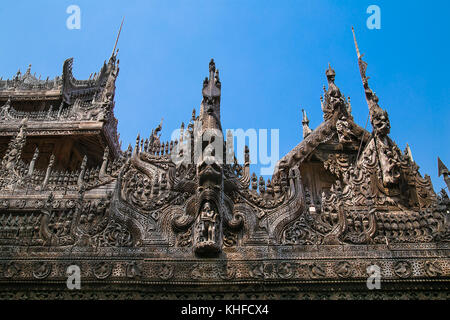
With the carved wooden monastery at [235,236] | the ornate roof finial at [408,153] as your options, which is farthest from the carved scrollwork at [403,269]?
the ornate roof finial at [408,153]

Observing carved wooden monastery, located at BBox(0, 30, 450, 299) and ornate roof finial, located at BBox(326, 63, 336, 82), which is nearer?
carved wooden monastery, located at BBox(0, 30, 450, 299)

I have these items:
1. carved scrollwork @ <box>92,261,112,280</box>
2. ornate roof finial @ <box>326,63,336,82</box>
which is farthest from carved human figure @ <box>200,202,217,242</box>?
ornate roof finial @ <box>326,63,336,82</box>

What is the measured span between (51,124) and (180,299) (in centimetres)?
1709

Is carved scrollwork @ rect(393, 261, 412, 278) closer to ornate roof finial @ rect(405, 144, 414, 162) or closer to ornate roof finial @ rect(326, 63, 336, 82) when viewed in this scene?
ornate roof finial @ rect(405, 144, 414, 162)

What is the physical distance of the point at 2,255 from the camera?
280 inches

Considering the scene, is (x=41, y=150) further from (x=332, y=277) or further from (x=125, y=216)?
(x=332, y=277)

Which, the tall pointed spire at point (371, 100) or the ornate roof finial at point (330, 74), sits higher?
the ornate roof finial at point (330, 74)

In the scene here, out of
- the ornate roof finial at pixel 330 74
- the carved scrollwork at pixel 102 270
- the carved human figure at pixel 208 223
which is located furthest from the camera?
the ornate roof finial at pixel 330 74

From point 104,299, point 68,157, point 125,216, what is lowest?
point 104,299

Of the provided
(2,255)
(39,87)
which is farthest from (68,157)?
(2,255)

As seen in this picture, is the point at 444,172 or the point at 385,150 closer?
the point at 444,172

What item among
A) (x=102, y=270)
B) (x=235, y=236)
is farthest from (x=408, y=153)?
(x=102, y=270)

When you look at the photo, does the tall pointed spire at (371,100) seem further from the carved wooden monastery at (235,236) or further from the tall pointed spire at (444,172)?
the tall pointed spire at (444,172)

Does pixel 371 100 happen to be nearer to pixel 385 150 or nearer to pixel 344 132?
pixel 344 132
